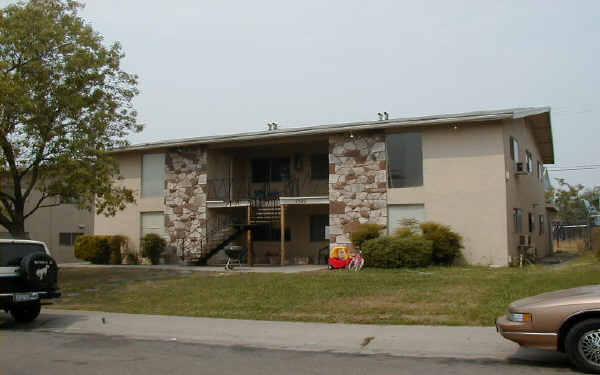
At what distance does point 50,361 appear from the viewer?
26.0ft

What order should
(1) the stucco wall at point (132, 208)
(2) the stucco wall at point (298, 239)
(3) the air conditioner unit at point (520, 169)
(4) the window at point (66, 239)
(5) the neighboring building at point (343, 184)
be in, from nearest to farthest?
Result: (5) the neighboring building at point (343, 184)
(3) the air conditioner unit at point (520, 169)
(2) the stucco wall at point (298, 239)
(1) the stucco wall at point (132, 208)
(4) the window at point (66, 239)

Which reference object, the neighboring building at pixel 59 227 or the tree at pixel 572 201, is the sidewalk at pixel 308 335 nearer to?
the neighboring building at pixel 59 227

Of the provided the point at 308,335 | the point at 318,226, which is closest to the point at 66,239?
the point at 318,226

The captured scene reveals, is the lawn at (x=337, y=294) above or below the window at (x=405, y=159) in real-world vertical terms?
below

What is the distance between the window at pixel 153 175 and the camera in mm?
25328

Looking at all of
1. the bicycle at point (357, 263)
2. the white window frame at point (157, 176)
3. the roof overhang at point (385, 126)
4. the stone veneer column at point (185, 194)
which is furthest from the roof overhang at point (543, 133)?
the white window frame at point (157, 176)

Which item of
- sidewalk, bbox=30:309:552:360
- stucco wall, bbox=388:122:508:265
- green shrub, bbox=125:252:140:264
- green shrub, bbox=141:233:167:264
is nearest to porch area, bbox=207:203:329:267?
green shrub, bbox=141:233:167:264

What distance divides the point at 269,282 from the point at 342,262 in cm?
451

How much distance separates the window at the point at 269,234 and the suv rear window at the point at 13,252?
14317 millimetres

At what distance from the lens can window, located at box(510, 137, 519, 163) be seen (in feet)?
68.9

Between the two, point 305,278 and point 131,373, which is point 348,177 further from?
point 131,373

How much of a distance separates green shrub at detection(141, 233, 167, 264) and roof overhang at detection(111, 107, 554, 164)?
3813 millimetres

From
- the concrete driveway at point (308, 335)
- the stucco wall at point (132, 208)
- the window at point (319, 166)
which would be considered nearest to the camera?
the concrete driveway at point (308, 335)

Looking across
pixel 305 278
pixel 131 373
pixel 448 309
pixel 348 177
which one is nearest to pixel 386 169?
pixel 348 177
